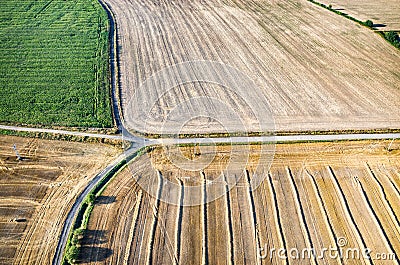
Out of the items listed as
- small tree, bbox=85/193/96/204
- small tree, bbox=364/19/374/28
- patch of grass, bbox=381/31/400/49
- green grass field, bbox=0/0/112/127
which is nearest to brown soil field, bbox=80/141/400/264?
small tree, bbox=85/193/96/204

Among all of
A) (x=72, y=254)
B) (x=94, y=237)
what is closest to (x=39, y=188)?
(x=94, y=237)

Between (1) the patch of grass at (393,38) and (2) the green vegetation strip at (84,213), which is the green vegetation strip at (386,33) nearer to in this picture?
(1) the patch of grass at (393,38)

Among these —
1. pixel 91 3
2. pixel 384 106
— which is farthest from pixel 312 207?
pixel 91 3

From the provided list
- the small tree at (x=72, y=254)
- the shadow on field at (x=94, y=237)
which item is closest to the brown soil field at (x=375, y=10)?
the shadow on field at (x=94, y=237)

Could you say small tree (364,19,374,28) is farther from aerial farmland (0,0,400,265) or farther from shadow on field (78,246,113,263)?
shadow on field (78,246,113,263)

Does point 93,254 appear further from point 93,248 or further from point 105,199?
point 105,199

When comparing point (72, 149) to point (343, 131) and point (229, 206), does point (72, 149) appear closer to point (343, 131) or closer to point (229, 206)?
point (229, 206)
